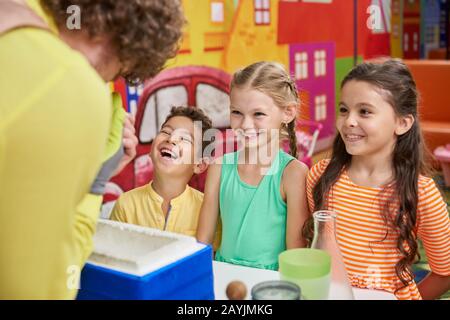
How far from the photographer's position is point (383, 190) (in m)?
1.63

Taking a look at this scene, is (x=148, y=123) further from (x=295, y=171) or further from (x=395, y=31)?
(x=395, y=31)

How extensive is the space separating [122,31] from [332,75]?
377cm

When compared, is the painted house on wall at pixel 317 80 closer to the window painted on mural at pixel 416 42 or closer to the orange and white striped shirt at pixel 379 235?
the window painted on mural at pixel 416 42

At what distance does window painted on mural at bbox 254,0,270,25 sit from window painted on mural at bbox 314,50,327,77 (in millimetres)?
676

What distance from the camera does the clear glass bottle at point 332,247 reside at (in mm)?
1121

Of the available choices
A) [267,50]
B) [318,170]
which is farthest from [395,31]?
[318,170]

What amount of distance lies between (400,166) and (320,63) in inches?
111

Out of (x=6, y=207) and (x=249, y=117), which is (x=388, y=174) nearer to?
(x=249, y=117)

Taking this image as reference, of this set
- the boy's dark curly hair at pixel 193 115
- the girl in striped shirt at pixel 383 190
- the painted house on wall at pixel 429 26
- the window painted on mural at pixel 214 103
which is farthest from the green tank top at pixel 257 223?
the painted house on wall at pixel 429 26

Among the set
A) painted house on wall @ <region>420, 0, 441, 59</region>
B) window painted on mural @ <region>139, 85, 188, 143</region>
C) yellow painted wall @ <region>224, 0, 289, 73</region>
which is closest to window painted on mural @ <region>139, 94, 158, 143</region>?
window painted on mural @ <region>139, 85, 188, 143</region>

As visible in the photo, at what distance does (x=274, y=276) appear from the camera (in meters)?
1.25

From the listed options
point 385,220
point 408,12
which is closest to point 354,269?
point 385,220

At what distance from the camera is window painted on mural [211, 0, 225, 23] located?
3.23 metres

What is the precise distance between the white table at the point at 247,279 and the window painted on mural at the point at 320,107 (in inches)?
123
